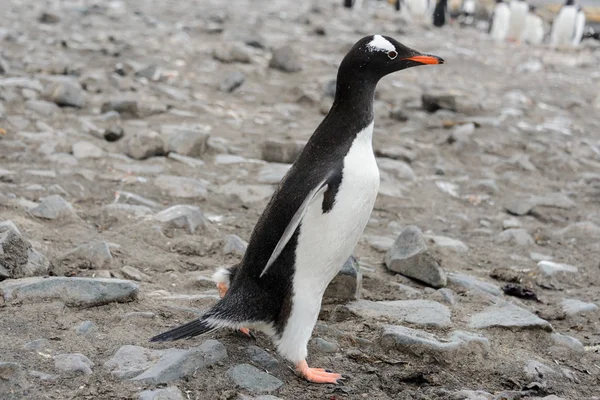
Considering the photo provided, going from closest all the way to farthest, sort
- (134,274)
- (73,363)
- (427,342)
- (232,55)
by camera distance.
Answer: (73,363) < (427,342) < (134,274) < (232,55)

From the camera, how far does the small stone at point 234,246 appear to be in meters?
4.09

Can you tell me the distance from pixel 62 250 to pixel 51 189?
1.02 m

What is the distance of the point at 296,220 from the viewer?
9.45 feet

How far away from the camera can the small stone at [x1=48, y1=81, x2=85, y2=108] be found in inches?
266

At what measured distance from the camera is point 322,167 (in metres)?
3.05

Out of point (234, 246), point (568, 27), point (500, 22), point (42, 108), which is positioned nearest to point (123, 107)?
point (42, 108)

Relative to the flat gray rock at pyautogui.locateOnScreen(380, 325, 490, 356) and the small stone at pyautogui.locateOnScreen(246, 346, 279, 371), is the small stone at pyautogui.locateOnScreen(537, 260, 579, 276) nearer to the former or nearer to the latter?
the flat gray rock at pyautogui.locateOnScreen(380, 325, 490, 356)

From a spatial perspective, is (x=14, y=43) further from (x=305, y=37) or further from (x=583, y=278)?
(x=583, y=278)

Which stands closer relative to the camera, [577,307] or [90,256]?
[90,256]

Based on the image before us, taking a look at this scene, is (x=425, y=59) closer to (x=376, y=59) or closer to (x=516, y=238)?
(x=376, y=59)

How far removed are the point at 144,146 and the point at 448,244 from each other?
2355mm

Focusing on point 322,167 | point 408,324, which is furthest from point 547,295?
point 322,167

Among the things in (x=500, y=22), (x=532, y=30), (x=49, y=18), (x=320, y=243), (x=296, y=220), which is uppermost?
(x=296, y=220)

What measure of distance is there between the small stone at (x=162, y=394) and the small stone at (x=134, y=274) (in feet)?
3.60
